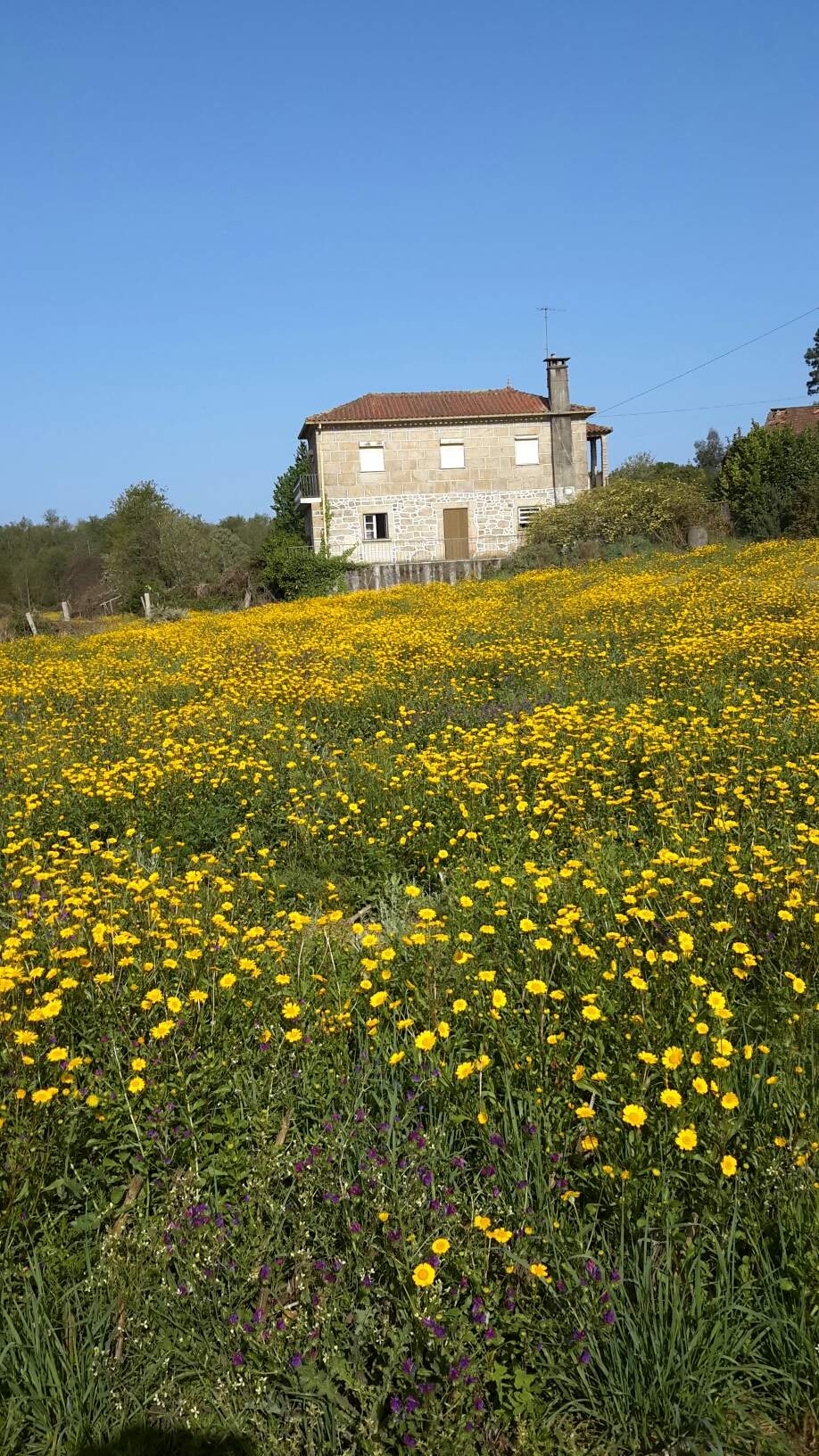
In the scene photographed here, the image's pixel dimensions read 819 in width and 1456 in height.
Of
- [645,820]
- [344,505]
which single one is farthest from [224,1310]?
[344,505]

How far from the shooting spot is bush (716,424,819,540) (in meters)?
21.4

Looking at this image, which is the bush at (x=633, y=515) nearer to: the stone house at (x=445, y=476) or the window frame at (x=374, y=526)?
the stone house at (x=445, y=476)

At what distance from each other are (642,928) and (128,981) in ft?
6.63

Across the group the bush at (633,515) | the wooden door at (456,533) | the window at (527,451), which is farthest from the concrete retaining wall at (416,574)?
the window at (527,451)

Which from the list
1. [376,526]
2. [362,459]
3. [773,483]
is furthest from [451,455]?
[773,483]

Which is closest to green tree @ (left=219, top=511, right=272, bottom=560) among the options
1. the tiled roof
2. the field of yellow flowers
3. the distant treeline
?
the distant treeline

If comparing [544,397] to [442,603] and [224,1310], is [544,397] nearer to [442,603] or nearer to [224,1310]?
[442,603]

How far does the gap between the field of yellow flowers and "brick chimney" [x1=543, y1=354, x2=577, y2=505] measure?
28431 mm

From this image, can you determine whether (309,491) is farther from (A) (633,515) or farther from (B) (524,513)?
(A) (633,515)

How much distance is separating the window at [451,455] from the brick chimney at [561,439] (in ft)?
11.9

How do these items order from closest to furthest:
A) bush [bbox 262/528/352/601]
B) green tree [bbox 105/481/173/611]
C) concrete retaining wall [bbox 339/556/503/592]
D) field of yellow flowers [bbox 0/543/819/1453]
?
field of yellow flowers [bbox 0/543/819/1453], concrete retaining wall [bbox 339/556/503/592], bush [bbox 262/528/352/601], green tree [bbox 105/481/173/611]

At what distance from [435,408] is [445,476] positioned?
2.69 meters

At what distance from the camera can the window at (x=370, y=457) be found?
3180 cm

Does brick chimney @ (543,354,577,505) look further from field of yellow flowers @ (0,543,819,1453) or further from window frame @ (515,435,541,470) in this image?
field of yellow flowers @ (0,543,819,1453)
